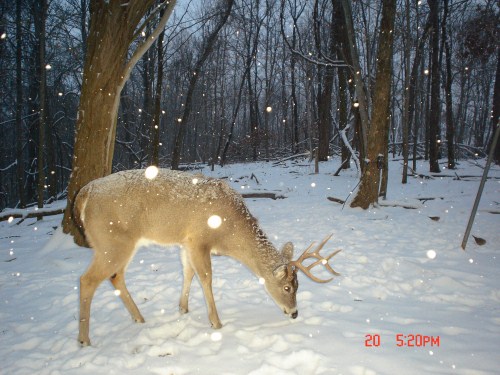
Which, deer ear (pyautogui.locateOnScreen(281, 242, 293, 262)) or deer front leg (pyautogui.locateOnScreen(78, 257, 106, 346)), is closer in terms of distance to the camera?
deer front leg (pyautogui.locateOnScreen(78, 257, 106, 346))

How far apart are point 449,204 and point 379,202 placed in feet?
6.18

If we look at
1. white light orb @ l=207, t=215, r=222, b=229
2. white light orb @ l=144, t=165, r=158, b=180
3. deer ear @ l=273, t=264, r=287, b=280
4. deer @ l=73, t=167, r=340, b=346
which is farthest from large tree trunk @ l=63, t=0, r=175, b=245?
deer ear @ l=273, t=264, r=287, b=280

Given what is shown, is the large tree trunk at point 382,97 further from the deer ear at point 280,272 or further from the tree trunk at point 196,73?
the tree trunk at point 196,73

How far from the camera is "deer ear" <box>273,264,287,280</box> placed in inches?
159

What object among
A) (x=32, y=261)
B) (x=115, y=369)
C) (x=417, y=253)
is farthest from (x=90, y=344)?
(x=417, y=253)

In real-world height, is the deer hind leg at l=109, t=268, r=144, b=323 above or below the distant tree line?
below

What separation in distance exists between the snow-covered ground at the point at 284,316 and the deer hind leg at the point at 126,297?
0.33 feet

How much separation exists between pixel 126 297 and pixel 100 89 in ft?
13.4

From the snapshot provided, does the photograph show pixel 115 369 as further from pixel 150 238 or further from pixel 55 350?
pixel 150 238

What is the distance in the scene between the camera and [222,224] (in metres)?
4.25

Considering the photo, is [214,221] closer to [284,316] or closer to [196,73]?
[284,316]

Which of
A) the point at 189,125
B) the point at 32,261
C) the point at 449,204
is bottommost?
the point at 32,261

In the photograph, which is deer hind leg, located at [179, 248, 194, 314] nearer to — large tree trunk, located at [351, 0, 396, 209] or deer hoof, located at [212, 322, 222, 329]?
deer hoof, located at [212, 322, 222, 329]
